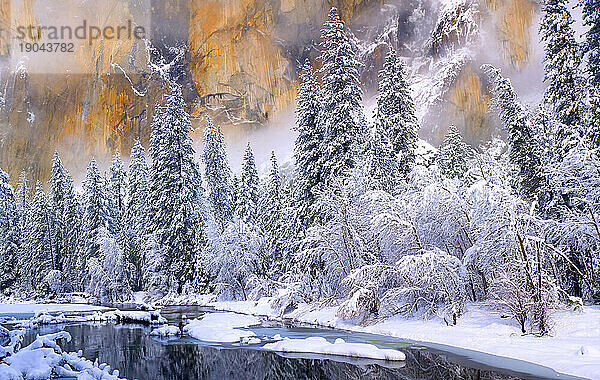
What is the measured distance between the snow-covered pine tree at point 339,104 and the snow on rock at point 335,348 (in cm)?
1255

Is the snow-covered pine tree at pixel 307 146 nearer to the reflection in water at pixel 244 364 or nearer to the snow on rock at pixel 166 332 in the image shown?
the snow on rock at pixel 166 332

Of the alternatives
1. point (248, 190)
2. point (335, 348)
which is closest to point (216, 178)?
point (248, 190)

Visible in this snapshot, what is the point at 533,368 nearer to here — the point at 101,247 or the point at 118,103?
the point at 101,247

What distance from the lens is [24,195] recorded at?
220 feet

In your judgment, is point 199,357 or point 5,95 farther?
point 5,95

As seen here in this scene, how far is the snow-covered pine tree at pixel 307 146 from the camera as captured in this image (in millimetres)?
30272

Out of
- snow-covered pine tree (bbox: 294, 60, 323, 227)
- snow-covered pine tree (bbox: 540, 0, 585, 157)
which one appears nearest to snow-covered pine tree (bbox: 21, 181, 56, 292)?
snow-covered pine tree (bbox: 294, 60, 323, 227)

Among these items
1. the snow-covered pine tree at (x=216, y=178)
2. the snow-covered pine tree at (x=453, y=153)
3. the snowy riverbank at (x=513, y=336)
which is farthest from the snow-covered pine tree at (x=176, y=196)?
the snow-covered pine tree at (x=453, y=153)

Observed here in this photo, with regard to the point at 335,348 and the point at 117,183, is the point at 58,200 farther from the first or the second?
the point at 335,348

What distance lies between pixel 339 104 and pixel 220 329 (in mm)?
15586

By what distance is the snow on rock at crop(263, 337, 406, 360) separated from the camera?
15078 millimetres

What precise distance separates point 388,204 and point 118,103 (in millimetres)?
132442

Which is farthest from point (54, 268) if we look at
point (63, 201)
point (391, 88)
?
point (391, 88)

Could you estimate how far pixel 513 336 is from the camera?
15.9m
